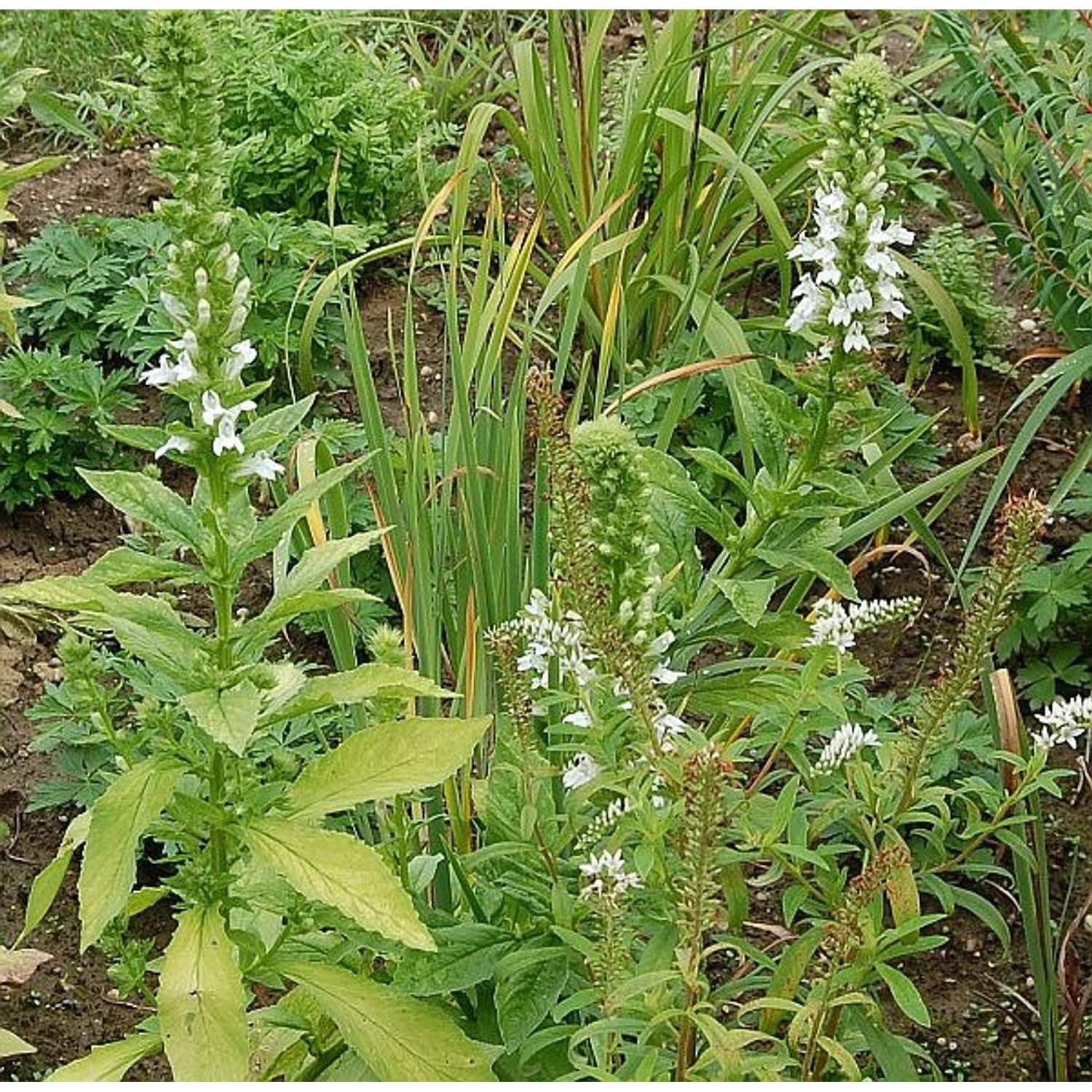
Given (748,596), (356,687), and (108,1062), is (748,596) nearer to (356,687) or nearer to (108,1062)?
(356,687)

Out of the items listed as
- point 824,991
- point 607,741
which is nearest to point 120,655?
point 607,741

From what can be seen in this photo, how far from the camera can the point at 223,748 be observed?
192 centimetres

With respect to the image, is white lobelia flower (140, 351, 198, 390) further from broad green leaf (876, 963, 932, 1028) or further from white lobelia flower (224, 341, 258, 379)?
broad green leaf (876, 963, 932, 1028)

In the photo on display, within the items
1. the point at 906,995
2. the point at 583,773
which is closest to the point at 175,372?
the point at 583,773

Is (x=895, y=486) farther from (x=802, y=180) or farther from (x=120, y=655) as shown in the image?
(x=120, y=655)

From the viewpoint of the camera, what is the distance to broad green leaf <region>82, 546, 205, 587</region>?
1829 mm

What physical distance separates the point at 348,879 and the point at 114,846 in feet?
0.82

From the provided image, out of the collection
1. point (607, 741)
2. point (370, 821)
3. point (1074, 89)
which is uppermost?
point (1074, 89)

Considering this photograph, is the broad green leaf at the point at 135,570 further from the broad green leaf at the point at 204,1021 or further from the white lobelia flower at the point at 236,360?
the broad green leaf at the point at 204,1021

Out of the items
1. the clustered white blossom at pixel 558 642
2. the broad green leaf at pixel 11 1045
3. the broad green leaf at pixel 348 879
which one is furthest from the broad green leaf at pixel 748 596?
the broad green leaf at pixel 11 1045

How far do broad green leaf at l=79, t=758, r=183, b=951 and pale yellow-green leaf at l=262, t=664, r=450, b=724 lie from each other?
0.50 ft

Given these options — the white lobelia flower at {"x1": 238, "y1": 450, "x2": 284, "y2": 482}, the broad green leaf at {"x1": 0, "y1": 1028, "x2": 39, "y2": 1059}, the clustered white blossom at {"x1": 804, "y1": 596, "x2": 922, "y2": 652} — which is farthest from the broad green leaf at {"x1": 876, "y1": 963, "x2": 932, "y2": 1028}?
the broad green leaf at {"x1": 0, "y1": 1028, "x2": 39, "y2": 1059}

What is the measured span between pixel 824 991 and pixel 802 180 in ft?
7.46

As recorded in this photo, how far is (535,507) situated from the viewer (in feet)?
8.26
